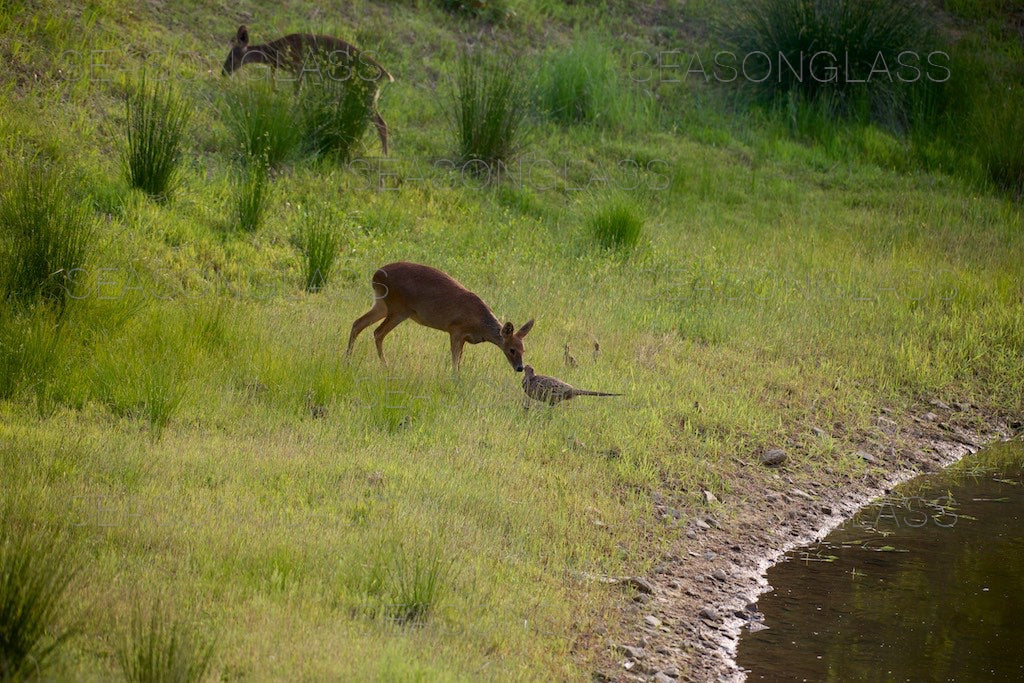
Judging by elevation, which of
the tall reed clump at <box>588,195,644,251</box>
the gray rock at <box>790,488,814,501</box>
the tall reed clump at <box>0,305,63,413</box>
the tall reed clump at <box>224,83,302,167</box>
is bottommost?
the gray rock at <box>790,488,814,501</box>

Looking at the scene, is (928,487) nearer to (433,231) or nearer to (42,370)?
(433,231)

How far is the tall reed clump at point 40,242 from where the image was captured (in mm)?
7945

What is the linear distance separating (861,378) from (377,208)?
4.82 m

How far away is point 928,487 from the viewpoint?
8500 mm

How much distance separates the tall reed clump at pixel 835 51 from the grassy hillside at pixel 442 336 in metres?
0.43

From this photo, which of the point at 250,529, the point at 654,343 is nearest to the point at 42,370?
the point at 250,529

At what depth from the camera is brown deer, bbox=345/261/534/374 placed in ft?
27.9

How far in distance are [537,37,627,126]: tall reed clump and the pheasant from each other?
7619 millimetres

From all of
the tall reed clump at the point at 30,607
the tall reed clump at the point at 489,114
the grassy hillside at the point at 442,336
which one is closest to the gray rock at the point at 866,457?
the grassy hillside at the point at 442,336

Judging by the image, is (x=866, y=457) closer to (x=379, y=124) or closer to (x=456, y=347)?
(x=456, y=347)

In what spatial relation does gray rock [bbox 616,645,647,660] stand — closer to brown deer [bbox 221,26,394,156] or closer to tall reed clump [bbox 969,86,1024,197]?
brown deer [bbox 221,26,394,156]

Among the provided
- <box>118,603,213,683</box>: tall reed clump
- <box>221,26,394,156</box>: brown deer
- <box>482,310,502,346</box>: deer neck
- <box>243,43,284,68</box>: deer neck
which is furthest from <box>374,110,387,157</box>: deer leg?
<box>118,603,213,683</box>: tall reed clump

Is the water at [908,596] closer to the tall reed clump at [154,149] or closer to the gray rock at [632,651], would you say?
the gray rock at [632,651]

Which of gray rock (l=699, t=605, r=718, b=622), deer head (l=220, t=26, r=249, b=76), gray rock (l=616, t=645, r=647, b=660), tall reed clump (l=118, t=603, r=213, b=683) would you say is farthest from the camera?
deer head (l=220, t=26, r=249, b=76)
